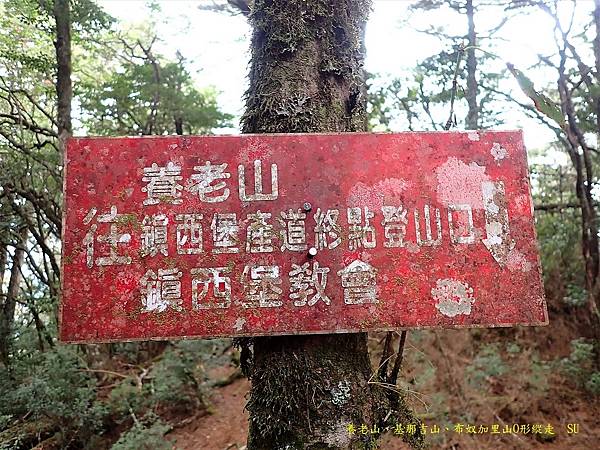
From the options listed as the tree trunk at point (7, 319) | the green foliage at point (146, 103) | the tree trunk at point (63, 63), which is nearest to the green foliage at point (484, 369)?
the tree trunk at point (63, 63)

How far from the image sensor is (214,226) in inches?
54.7

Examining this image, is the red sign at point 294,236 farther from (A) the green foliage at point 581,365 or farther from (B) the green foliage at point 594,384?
(A) the green foliage at point 581,365

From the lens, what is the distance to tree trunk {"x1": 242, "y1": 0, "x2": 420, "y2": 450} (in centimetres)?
136

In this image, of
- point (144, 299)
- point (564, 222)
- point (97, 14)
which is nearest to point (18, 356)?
point (97, 14)

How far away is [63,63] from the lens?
5.02 m

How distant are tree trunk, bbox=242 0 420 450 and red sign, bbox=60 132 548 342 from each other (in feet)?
0.43

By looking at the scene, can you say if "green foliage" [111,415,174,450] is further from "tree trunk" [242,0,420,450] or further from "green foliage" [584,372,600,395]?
"green foliage" [584,372,600,395]

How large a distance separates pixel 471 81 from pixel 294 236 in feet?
16.4

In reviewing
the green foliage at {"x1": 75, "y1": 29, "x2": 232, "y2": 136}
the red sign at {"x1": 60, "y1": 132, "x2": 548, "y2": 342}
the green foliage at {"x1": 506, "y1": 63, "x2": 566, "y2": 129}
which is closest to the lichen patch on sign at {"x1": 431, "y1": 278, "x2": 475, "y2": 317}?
the red sign at {"x1": 60, "y1": 132, "x2": 548, "y2": 342}

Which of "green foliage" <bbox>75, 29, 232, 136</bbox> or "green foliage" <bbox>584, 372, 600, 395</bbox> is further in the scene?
"green foliage" <bbox>75, 29, 232, 136</bbox>

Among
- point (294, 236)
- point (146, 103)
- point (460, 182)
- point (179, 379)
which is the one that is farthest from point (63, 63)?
point (460, 182)

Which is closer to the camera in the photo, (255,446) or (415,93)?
(255,446)

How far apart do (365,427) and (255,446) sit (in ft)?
1.09

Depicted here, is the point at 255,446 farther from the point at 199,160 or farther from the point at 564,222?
the point at 564,222
